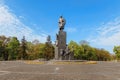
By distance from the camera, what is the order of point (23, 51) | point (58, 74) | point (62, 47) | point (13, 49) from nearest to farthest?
point (58, 74) → point (62, 47) → point (13, 49) → point (23, 51)

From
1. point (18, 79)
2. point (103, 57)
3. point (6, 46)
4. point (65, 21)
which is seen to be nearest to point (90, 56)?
point (103, 57)

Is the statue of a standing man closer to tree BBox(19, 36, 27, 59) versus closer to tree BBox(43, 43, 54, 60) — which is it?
tree BBox(19, 36, 27, 59)

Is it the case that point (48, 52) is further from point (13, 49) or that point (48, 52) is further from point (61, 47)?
point (61, 47)

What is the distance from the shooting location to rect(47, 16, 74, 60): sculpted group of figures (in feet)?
124

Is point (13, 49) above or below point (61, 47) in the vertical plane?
above

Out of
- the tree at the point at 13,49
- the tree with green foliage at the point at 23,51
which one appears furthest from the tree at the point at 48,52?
the tree at the point at 13,49

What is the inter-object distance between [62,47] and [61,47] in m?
0.17

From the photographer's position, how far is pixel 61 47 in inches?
1522

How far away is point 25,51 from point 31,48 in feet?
22.2

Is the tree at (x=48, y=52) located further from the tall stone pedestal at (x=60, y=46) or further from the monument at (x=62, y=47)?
the tall stone pedestal at (x=60, y=46)

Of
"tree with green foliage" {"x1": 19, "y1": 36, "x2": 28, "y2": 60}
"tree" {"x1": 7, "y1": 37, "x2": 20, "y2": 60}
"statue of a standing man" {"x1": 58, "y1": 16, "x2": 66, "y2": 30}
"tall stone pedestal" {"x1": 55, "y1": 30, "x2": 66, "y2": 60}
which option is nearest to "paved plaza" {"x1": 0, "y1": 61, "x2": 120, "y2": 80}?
"tall stone pedestal" {"x1": 55, "y1": 30, "x2": 66, "y2": 60}

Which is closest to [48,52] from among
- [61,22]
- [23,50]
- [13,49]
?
[23,50]

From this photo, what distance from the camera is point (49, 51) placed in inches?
3477

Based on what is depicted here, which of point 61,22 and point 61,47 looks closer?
point 61,47
